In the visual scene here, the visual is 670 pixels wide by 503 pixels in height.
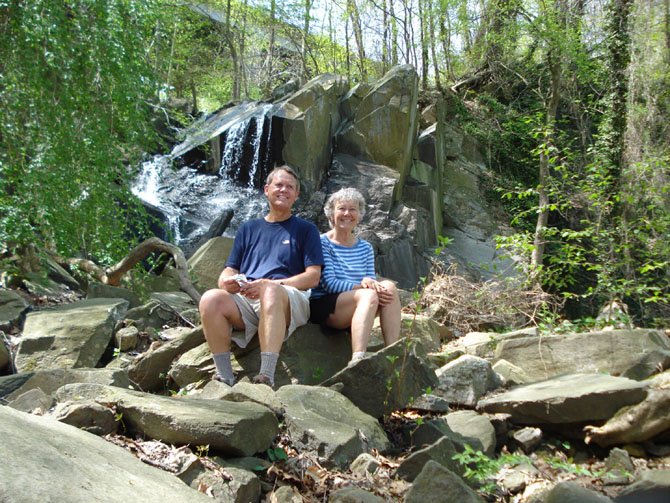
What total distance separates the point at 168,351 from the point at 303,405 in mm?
1545

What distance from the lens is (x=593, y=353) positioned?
4.52 metres

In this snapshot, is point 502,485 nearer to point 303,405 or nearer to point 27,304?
point 303,405

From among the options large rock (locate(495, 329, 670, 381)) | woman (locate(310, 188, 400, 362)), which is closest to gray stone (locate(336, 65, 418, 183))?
large rock (locate(495, 329, 670, 381))

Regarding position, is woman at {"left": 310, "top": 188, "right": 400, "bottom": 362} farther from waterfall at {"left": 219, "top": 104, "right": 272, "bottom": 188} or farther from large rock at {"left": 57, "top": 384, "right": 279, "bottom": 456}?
waterfall at {"left": 219, "top": 104, "right": 272, "bottom": 188}

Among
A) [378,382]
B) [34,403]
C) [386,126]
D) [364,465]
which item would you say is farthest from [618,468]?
[386,126]

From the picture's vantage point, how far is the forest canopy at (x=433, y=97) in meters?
5.61

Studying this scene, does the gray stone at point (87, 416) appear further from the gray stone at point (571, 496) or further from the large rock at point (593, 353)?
the large rock at point (593, 353)

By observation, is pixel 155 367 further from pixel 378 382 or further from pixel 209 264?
pixel 209 264

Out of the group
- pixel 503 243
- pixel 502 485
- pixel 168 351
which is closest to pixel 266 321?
pixel 168 351

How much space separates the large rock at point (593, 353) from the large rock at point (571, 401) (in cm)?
77

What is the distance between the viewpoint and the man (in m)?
3.53

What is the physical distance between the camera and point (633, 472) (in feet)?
10.3

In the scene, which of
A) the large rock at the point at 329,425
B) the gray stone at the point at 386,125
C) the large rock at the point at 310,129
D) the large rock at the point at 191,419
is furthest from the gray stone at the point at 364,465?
the gray stone at the point at 386,125

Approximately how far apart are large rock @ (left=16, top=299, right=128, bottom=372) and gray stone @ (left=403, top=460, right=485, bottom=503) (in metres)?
3.08
